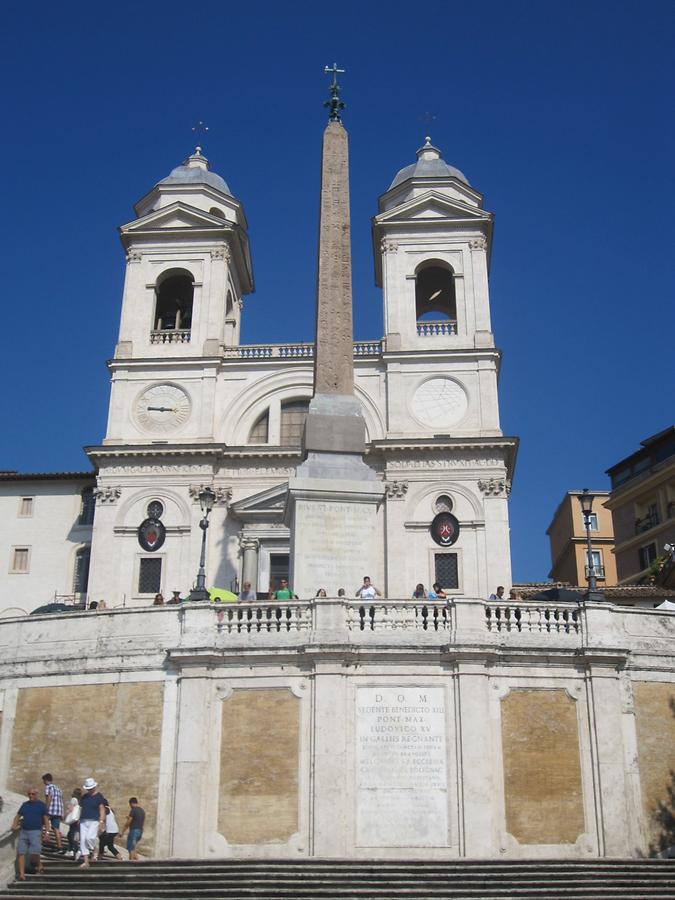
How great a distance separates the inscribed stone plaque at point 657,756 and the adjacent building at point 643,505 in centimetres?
3224

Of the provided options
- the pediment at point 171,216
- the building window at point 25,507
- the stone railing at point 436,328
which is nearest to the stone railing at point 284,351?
the stone railing at point 436,328

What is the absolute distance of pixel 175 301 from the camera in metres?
47.5

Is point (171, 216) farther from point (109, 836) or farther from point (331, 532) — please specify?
point (109, 836)

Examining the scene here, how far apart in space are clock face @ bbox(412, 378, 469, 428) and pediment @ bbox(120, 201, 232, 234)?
11.4 metres

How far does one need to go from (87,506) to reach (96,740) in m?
25.5

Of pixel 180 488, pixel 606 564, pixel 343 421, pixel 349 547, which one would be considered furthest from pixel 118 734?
pixel 606 564

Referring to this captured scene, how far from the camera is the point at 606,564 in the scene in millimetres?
68062

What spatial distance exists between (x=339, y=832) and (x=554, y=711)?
4500 mm

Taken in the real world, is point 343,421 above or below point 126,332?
below

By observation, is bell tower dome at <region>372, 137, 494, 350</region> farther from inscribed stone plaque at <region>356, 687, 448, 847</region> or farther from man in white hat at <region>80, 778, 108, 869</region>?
man in white hat at <region>80, 778, 108, 869</region>

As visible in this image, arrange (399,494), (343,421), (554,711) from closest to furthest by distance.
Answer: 1. (554,711)
2. (343,421)
3. (399,494)

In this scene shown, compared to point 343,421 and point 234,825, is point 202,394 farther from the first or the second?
point 234,825

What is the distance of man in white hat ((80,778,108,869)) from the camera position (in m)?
17.7

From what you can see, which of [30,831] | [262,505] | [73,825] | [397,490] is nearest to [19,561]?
[262,505]
